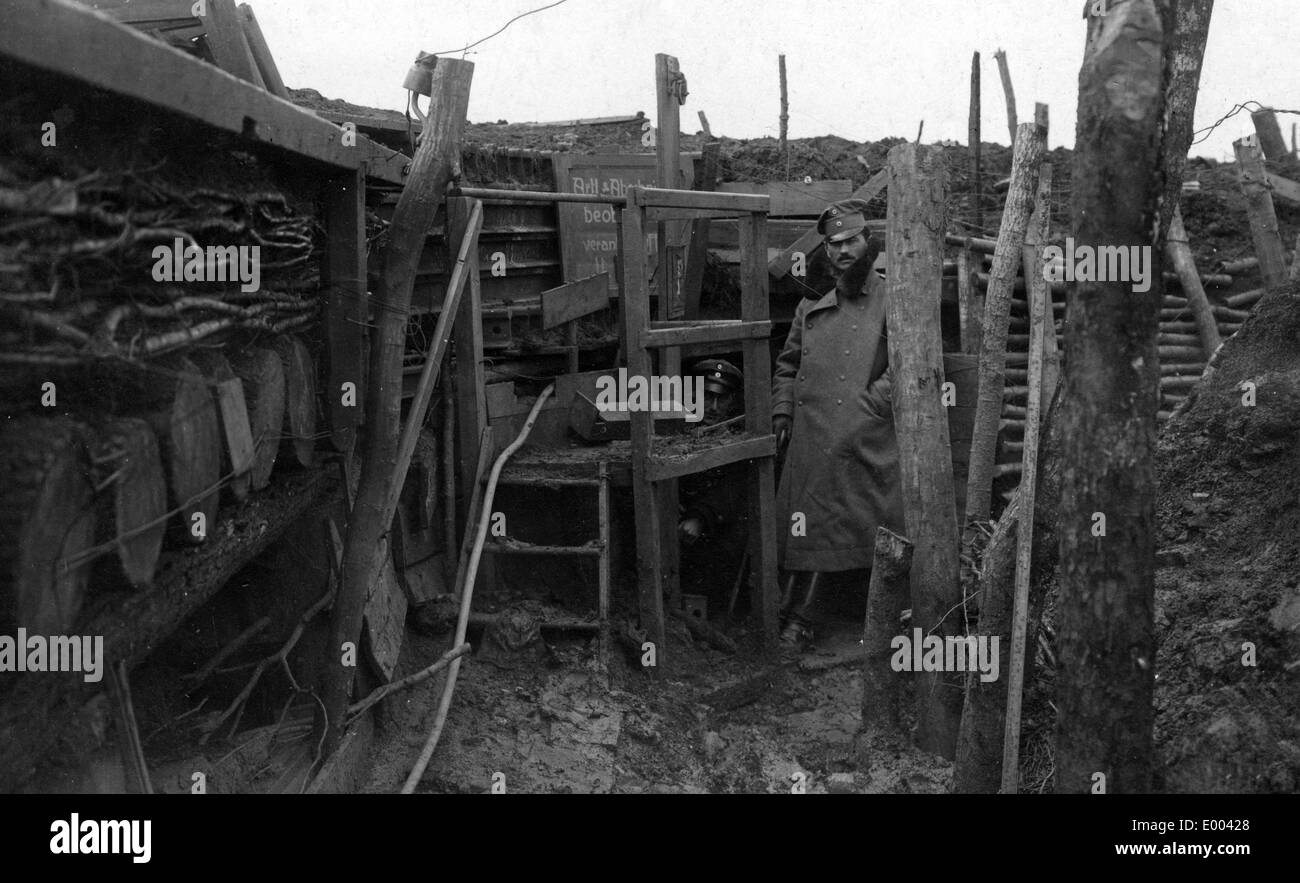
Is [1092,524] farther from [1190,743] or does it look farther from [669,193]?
[669,193]

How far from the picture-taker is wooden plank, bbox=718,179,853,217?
9703 mm

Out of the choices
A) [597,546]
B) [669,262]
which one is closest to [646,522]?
[597,546]

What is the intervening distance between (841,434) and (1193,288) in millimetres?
3515

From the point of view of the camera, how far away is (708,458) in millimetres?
6500

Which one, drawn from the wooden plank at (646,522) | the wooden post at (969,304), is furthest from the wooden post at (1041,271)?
the wooden post at (969,304)

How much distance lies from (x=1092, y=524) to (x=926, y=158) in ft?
8.06

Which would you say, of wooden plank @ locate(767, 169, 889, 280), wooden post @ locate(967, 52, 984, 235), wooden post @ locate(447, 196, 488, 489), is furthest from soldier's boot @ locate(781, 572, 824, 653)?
wooden post @ locate(967, 52, 984, 235)

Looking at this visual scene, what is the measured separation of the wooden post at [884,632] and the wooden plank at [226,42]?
11.0 ft

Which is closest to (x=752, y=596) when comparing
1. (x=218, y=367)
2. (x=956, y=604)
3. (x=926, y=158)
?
(x=956, y=604)

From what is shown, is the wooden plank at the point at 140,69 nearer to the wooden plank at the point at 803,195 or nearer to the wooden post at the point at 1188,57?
the wooden post at the point at 1188,57

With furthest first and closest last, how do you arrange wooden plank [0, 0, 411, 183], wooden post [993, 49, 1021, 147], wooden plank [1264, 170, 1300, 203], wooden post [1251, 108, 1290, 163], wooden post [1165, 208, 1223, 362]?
wooden post [993, 49, 1021, 147] → wooden post [1251, 108, 1290, 163] → wooden plank [1264, 170, 1300, 203] → wooden post [1165, 208, 1223, 362] → wooden plank [0, 0, 411, 183]

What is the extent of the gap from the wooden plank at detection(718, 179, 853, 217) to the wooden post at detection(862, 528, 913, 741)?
4.91 m

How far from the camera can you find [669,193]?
19.9ft

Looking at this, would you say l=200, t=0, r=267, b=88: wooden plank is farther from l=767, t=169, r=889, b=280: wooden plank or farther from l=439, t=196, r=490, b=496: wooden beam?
l=767, t=169, r=889, b=280: wooden plank
